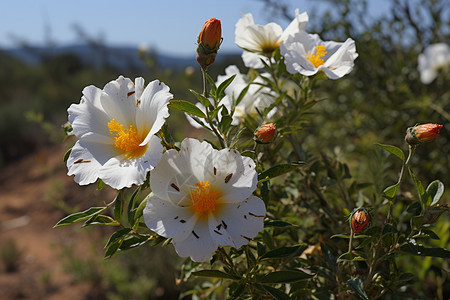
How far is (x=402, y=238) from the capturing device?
775 millimetres

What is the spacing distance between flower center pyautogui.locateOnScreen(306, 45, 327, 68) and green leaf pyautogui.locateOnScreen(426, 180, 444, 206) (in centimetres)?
31

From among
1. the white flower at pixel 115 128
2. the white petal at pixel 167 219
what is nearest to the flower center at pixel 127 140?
the white flower at pixel 115 128

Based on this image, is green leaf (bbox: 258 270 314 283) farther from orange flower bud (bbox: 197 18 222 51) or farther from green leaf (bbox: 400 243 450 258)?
orange flower bud (bbox: 197 18 222 51)

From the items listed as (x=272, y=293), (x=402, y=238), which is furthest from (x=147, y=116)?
(x=402, y=238)

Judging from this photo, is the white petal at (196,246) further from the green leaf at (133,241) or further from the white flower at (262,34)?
the white flower at (262,34)

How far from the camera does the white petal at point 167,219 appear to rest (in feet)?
2.07

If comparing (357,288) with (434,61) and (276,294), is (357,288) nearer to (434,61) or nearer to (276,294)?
(276,294)

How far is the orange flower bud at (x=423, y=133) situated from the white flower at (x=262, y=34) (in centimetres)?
36

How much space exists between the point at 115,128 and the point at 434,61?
1.44 metres

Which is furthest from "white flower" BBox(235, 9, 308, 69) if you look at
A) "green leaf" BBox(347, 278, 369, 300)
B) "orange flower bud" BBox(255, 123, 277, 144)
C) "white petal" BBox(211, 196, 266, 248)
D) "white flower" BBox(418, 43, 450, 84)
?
"white flower" BBox(418, 43, 450, 84)

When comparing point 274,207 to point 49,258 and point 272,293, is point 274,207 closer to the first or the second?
point 272,293

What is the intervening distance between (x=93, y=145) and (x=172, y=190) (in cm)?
17

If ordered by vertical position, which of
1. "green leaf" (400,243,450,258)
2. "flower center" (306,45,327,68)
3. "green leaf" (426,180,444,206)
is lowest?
"green leaf" (400,243,450,258)

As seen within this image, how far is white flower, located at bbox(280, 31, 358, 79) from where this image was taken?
81 cm
